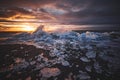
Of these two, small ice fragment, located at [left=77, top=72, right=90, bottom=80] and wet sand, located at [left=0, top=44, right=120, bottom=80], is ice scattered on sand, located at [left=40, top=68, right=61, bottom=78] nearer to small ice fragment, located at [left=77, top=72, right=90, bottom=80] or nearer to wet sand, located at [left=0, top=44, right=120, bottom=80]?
wet sand, located at [left=0, top=44, right=120, bottom=80]

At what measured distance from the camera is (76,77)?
3.86 meters

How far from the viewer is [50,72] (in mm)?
4172

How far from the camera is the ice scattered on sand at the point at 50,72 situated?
396 centimetres

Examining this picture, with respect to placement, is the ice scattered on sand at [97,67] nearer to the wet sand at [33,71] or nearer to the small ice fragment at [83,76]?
the wet sand at [33,71]

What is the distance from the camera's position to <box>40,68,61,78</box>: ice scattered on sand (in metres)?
3.96

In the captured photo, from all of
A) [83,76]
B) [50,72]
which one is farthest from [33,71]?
[83,76]

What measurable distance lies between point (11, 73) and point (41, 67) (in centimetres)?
116

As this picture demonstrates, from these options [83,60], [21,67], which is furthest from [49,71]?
[83,60]

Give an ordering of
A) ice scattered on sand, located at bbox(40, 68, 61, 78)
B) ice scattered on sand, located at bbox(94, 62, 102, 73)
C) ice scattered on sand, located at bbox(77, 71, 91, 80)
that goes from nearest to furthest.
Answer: ice scattered on sand, located at bbox(77, 71, 91, 80) → ice scattered on sand, located at bbox(40, 68, 61, 78) → ice scattered on sand, located at bbox(94, 62, 102, 73)

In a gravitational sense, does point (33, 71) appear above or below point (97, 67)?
above

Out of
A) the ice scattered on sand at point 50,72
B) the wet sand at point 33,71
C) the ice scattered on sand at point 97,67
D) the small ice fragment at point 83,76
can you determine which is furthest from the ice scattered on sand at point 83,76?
the ice scattered on sand at point 50,72

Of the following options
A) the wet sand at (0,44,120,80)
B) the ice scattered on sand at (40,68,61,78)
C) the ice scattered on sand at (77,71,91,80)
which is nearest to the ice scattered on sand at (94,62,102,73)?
the wet sand at (0,44,120,80)

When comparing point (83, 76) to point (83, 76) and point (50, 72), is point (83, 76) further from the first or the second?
point (50, 72)

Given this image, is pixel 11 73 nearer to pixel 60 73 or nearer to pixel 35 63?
pixel 35 63
